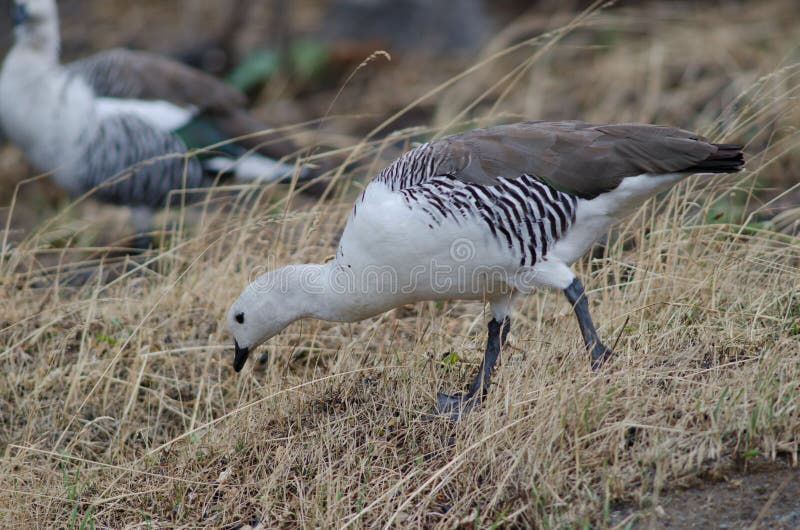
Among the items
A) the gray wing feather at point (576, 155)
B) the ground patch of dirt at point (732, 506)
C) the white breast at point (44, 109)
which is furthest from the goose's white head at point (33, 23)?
the ground patch of dirt at point (732, 506)

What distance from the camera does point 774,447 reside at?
11.3ft

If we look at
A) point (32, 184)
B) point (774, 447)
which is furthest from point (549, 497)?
point (32, 184)

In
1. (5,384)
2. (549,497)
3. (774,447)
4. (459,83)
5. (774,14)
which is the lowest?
(5,384)

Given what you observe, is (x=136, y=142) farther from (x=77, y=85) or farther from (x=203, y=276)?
(x=203, y=276)

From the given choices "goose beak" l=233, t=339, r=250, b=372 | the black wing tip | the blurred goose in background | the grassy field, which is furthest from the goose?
the blurred goose in background

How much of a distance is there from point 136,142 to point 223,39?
4.96 metres

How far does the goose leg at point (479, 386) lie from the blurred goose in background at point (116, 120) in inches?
139

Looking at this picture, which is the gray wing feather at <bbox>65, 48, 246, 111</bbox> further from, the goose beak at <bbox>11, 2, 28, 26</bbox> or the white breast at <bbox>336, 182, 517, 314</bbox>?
the white breast at <bbox>336, 182, 517, 314</bbox>

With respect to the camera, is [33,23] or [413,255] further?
[33,23]

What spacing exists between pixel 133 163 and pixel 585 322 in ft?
16.0

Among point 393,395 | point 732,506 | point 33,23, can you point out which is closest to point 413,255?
point 393,395

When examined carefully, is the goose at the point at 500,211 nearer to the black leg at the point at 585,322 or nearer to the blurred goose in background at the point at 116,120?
the black leg at the point at 585,322

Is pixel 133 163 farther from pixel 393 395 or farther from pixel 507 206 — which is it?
pixel 507 206

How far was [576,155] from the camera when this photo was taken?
414 cm
